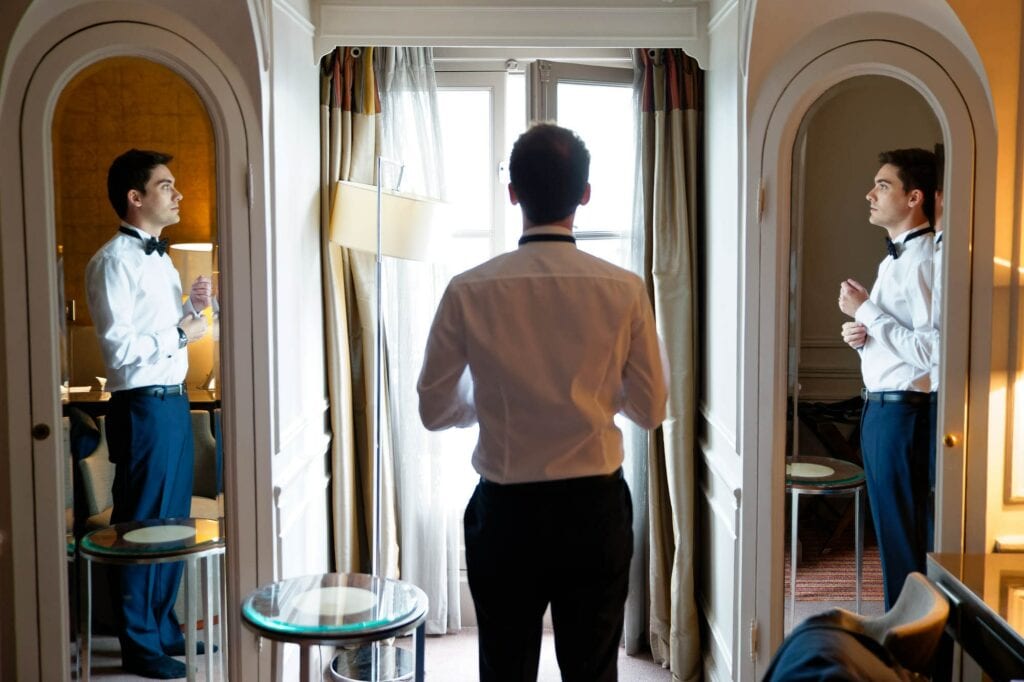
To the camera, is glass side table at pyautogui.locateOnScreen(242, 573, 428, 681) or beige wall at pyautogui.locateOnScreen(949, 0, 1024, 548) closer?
glass side table at pyautogui.locateOnScreen(242, 573, 428, 681)

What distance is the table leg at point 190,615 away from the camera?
302 centimetres

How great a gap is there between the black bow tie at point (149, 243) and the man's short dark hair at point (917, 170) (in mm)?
1861

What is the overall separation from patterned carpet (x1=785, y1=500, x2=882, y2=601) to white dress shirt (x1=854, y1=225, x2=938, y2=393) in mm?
370

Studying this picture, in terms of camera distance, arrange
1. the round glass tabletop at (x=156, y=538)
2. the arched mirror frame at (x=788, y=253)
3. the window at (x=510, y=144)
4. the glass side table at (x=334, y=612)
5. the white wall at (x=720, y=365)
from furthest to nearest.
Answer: the window at (x=510, y=144), the white wall at (x=720, y=365), the round glass tabletop at (x=156, y=538), the arched mirror frame at (x=788, y=253), the glass side table at (x=334, y=612)

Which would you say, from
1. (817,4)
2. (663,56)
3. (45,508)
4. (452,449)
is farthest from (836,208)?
(45,508)

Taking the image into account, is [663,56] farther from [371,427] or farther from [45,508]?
[45,508]

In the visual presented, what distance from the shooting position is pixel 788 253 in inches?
116

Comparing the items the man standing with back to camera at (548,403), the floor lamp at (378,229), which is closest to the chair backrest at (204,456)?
the floor lamp at (378,229)

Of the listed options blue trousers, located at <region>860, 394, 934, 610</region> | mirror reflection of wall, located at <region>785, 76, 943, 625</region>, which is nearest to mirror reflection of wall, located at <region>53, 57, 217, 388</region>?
mirror reflection of wall, located at <region>785, 76, 943, 625</region>

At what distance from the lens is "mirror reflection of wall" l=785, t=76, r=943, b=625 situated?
280cm

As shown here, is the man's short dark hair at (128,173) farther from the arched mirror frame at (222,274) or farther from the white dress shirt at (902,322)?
the white dress shirt at (902,322)

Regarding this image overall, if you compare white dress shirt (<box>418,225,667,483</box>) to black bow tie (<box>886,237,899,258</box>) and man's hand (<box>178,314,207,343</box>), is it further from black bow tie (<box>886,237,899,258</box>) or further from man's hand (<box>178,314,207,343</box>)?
man's hand (<box>178,314,207,343</box>)

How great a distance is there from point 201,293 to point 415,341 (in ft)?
3.91

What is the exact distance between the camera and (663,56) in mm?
3857
